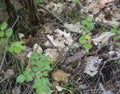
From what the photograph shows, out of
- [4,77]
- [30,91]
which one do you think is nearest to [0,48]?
[4,77]

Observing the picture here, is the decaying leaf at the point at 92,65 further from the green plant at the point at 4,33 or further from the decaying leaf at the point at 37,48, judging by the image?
the green plant at the point at 4,33

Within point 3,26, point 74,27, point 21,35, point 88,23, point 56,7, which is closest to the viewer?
point 3,26

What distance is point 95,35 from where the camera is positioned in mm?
2916

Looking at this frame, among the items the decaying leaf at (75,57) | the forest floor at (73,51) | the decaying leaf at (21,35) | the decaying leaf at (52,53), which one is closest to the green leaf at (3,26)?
the forest floor at (73,51)

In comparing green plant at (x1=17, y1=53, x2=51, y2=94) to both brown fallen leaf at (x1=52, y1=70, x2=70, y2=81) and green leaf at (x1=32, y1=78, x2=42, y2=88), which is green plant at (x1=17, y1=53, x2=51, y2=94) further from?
brown fallen leaf at (x1=52, y1=70, x2=70, y2=81)

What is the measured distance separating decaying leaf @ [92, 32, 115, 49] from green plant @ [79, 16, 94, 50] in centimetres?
7

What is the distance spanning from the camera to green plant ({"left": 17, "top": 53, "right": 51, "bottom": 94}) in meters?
2.25

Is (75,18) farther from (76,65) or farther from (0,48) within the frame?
(0,48)

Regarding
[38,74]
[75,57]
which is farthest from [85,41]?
[38,74]

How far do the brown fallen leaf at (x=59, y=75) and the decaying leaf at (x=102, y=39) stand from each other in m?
0.41

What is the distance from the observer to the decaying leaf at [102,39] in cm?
278

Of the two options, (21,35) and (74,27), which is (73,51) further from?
(21,35)

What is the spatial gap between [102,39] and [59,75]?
21.7 inches

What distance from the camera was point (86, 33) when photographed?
2.81 metres
